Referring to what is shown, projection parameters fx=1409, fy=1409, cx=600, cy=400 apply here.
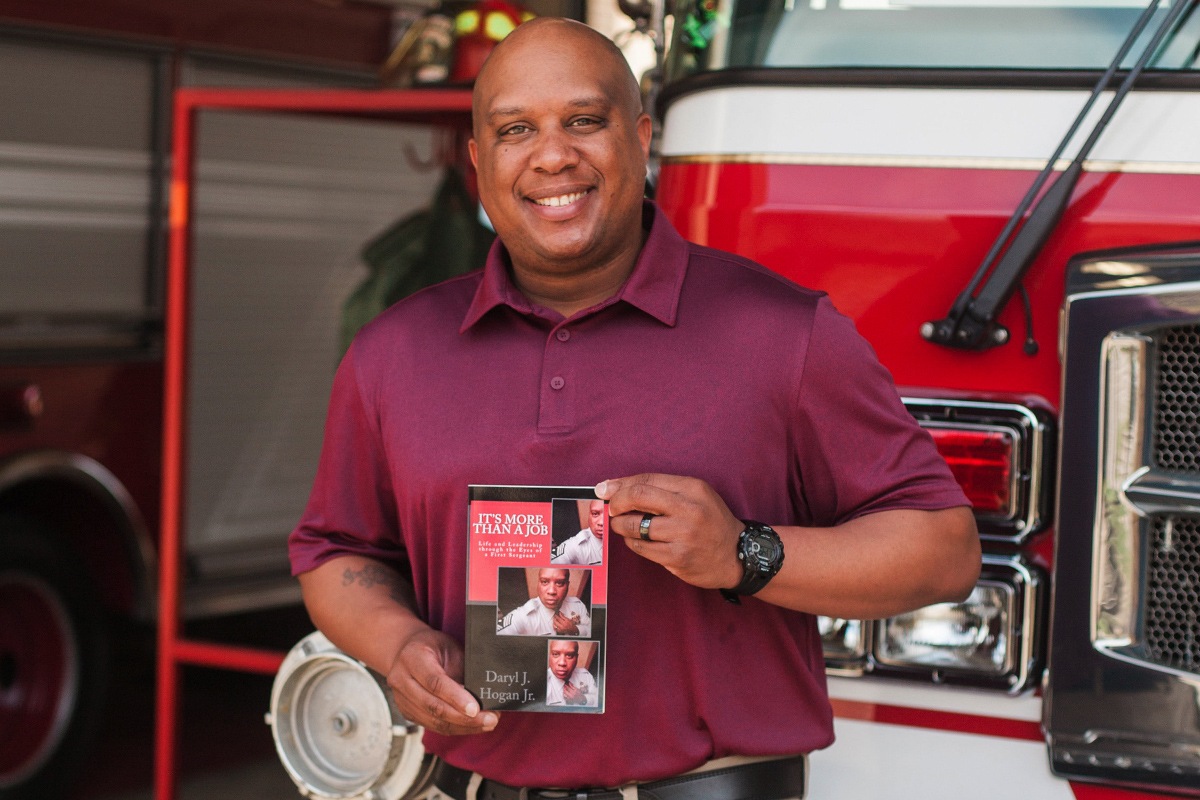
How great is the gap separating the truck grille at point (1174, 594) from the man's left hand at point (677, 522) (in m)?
0.75

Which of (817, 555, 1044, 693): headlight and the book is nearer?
the book

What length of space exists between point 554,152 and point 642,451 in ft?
1.32

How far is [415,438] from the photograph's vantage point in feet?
6.12

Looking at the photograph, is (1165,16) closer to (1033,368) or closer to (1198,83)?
(1198,83)

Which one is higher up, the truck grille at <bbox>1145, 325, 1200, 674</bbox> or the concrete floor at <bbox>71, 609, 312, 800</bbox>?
the truck grille at <bbox>1145, 325, 1200, 674</bbox>

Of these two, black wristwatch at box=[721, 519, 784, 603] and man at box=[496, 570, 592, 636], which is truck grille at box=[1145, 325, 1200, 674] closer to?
black wristwatch at box=[721, 519, 784, 603]

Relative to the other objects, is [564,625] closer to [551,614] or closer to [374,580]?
[551,614]

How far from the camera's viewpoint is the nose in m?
1.81

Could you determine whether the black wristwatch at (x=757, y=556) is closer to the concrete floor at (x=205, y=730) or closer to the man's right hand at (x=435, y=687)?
the man's right hand at (x=435, y=687)

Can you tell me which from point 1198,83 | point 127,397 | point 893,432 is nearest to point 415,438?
point 893,432

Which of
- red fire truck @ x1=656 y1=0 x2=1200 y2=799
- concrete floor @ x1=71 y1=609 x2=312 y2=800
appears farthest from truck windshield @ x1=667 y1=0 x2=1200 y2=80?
concrete floor @ x1=71 y1=609 x2=312 y2=800

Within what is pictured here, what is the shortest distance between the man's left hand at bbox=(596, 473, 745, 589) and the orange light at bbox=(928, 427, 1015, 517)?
1.98 ft

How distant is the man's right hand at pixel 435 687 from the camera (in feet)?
5.66

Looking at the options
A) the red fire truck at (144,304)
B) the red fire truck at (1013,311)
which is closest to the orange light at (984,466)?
the red fire truck at (1013,311)
